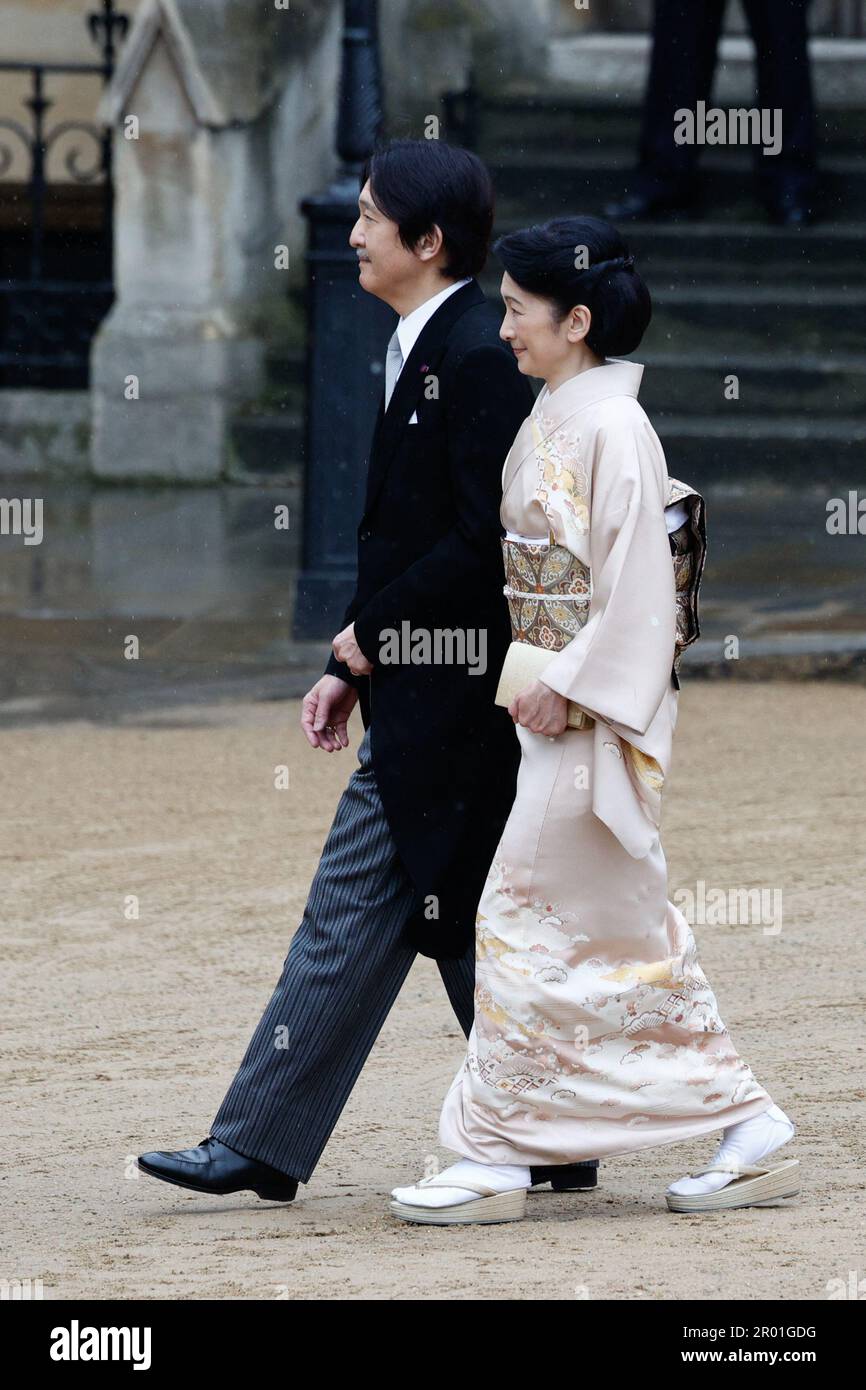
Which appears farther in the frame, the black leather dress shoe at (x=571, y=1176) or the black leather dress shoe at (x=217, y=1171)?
the black leather dress shoe at (x=571, y=1176)

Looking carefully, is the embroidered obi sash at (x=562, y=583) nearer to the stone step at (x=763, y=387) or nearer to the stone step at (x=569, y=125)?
the stone step at (x=763, y=387)

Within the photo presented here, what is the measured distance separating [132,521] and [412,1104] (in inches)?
286

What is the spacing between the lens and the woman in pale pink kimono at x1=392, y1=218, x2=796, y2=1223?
11.9 feet

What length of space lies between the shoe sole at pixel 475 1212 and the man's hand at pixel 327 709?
77 centimetres

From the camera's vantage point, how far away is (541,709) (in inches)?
144

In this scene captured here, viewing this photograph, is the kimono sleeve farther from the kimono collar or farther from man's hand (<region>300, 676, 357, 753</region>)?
man's hand (<region>300, 676, 357, 753</region>)

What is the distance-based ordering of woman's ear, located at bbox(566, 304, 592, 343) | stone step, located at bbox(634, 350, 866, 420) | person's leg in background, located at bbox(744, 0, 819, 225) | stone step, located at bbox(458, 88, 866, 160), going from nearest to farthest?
woman's ear, located at bbox(566, 304, 592, 343) < stone step, located at bbox(634, 350, 866, 420) < person's leg in background, located at bbox(744, 0, 819, 225) < stone step, located at bbox(458, 88, 866, 160)

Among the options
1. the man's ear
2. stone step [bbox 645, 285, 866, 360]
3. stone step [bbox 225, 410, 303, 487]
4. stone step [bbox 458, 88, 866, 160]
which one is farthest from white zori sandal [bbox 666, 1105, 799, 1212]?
stone step [bbox 458, 88, 866, 160]

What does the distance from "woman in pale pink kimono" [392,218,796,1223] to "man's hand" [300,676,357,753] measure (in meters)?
0.36

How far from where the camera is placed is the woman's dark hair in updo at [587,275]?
369 centimetres

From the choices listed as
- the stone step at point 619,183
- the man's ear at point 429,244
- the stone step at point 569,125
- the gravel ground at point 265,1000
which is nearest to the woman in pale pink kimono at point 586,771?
the man's ear at point 429,244

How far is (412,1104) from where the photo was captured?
4578 mm

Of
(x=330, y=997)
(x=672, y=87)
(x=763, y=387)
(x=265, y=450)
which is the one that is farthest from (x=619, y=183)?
(x=330, y=997)

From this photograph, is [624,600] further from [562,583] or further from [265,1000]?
[265,1000]
